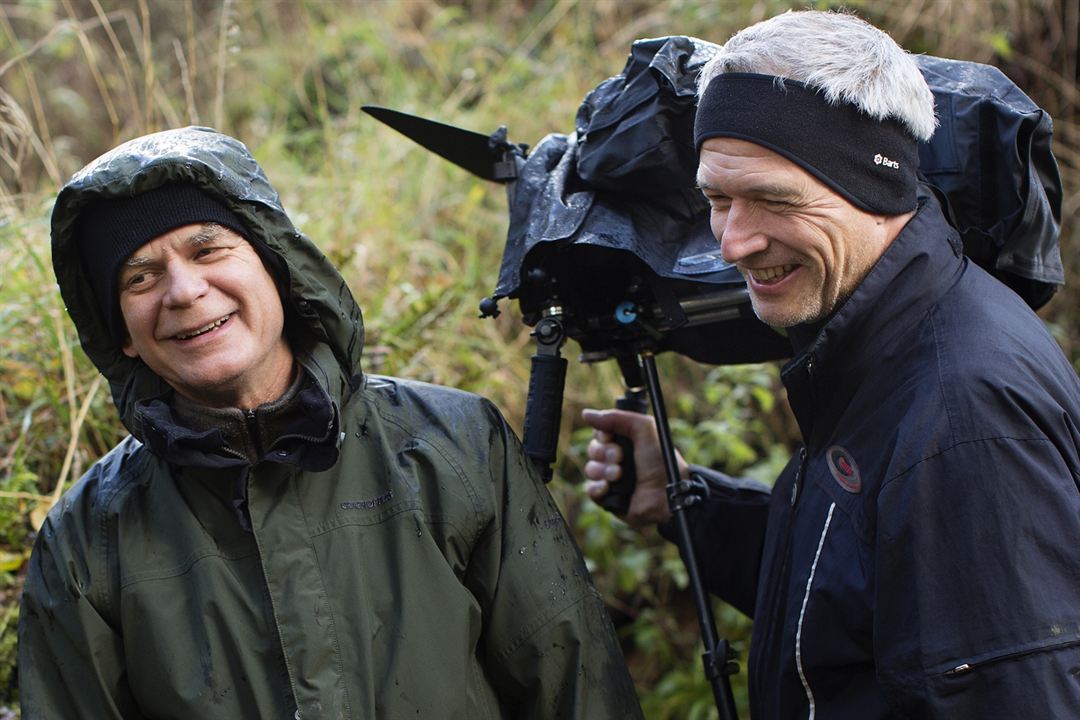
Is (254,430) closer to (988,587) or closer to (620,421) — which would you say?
(620,421)

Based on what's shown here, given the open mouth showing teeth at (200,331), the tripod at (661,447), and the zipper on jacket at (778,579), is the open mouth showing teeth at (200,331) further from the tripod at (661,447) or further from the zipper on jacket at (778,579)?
the zipper on jacket at (778,579)

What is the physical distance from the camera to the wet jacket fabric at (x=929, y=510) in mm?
1740

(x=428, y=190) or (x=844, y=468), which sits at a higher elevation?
(x=844, y=468)

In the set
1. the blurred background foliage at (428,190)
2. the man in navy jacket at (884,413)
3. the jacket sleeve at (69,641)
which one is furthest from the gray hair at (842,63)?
the jacket sleeve at (69,641)

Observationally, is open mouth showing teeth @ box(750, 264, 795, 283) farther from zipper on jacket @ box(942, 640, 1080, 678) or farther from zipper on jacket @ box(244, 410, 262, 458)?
zipper on jacket @ box(244, 410, 262, 458)

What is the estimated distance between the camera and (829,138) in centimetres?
203

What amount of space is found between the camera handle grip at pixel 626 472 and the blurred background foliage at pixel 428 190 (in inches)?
11.9

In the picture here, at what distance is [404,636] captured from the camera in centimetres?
229

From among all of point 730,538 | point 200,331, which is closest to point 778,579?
point 730,538

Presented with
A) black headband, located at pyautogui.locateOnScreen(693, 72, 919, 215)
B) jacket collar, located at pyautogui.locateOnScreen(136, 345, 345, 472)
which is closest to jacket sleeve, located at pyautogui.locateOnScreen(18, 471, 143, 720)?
jacket collar, located at pyautogui.locateOnScreen(136, 345, 345, 472)

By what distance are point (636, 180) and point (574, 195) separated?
0.16 metres

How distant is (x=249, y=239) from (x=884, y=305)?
1.35 metres

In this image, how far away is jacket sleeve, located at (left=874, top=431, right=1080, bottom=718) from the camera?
1712 mm

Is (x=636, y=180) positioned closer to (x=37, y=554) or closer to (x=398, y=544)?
(x=398, y=544)
